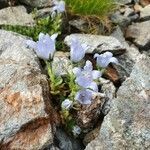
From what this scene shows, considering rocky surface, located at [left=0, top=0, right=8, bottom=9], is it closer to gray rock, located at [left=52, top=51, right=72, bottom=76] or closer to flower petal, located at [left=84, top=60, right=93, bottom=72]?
gray rock, located at [left=52, top=51, right=72, bottom=76]

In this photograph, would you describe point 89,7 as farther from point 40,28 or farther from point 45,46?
point 45,46

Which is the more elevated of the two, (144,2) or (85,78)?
(85,78)

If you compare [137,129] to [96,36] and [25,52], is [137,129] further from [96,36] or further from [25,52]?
[96,36]

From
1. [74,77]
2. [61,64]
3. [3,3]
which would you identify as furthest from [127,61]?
[3,3]

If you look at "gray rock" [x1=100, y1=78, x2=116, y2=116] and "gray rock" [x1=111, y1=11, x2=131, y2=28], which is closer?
"gray rock" [x1=100, y1=78, x2=116, y2=116]

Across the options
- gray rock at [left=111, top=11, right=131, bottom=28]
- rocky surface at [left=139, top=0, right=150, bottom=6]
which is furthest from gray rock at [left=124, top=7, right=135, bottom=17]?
rocky surface at [left=139, top=0, right=150, bottom=6]

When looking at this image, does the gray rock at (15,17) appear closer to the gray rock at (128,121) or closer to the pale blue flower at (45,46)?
the pale blue flower at (45,46)
